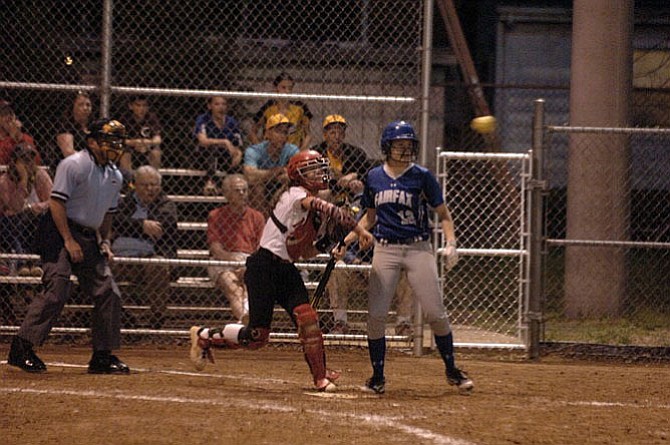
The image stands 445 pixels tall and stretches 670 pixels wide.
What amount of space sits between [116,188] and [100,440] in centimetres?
338

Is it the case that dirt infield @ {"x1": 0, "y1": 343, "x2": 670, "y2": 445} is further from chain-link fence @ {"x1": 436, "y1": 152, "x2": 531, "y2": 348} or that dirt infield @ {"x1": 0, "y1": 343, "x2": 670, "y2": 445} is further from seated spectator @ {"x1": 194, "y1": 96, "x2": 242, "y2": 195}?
seated spectator @ {"x1": 194, "y1": 96, "x2": 242, "y2": 195}

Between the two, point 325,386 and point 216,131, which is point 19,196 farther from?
point 325,386

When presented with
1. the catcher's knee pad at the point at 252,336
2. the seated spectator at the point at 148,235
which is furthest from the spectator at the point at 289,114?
the catcher's knee pad at the point at 252,336

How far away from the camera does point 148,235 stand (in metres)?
11.2

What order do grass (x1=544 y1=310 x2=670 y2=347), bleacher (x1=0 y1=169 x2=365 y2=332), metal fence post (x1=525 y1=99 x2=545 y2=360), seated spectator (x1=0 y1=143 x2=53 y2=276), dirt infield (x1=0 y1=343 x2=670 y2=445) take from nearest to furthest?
dirt infield (x1=0 y1=343 x2=670 y2=445) < metal fence post (x1=525 y1=99 x2=545 y2=360) < bleacher (x1=0 y1=169 x2=365 y2=332) < seated spectator (x1=0 y1=143 x2=53 y2=276) < grass (x1=544 y1=310 x2=670 y2=347)

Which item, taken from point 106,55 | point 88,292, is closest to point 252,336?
point 88,292

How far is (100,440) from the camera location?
6.36m

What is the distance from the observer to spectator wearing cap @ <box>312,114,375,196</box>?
10.8 m

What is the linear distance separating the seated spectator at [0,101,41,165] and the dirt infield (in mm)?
2004

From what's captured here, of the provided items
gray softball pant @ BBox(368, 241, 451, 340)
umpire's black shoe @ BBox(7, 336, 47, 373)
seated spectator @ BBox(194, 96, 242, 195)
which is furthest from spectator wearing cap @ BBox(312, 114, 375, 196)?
umpire's black shoe @ BBox(7, 336, 47, 373)

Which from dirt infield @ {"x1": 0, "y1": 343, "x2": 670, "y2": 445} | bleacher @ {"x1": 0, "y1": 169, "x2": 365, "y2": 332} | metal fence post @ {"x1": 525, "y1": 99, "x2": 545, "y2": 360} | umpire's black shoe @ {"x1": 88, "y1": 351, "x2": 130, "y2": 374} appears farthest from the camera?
bleacher @ {"x1": 0, "y1": 169, "x2": 365, "y2": 332}

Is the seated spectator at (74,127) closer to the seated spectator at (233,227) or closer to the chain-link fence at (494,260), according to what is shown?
the seated spectator at (233,227)

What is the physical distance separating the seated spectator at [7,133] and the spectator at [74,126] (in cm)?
27

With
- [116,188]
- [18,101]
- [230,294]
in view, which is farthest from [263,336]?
[18,101]
